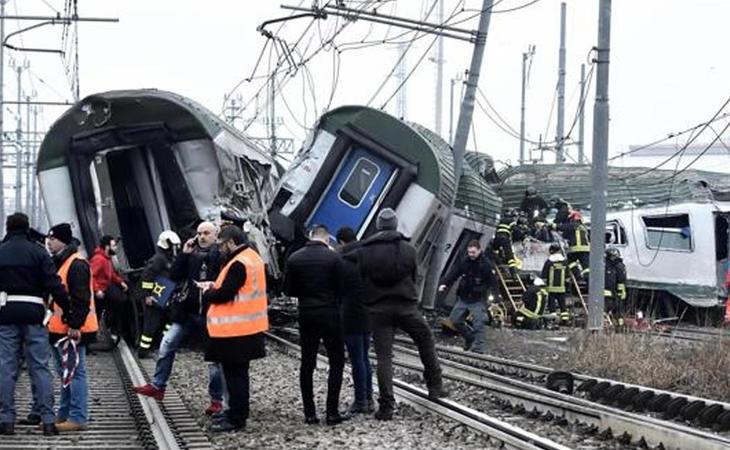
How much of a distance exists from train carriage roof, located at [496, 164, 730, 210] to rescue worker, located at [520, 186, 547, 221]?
0.51 metres

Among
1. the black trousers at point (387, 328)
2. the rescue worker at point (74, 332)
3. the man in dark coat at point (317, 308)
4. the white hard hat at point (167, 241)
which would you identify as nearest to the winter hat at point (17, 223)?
the rescue worker at point (74, 332)

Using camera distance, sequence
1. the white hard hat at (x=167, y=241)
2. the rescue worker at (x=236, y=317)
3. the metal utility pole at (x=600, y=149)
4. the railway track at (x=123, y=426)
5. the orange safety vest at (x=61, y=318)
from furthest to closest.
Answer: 1. the metal utility pole at (x=600, y=149)
2. the white hard hat at (x=167, y=241)
3. the orange safety vest at (x=61, y=318)
4. the rescue worker at (x=236, y=317)
5. the railway track at (x=123, y=426)

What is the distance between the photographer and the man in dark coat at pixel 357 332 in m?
9.12

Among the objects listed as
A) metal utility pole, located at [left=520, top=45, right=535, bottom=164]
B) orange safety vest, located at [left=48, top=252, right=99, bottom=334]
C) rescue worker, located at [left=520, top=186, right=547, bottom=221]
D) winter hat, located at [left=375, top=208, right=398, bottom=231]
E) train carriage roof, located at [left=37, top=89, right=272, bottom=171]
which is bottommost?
orange safety vest, located at [left=48, top=252, right=99, bottom=334]

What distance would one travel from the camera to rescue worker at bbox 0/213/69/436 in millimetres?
8266

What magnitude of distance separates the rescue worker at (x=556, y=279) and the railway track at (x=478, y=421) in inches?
358

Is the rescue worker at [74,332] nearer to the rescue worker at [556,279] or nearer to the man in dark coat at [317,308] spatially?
the man in dark coat at [317,308]

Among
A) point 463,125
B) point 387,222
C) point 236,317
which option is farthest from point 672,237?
point 236,317

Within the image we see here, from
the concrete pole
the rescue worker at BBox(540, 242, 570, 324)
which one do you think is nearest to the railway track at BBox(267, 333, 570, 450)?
the concrete pole

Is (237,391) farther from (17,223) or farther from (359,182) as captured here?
(359,182)

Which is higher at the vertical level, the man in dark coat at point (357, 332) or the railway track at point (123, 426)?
the man in dark coat at point (357, 332)

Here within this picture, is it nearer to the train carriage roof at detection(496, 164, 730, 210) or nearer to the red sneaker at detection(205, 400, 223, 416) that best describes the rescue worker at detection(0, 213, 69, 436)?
the red sneaker at detection(205, 400, 223, 416)

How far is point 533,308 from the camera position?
790 inches

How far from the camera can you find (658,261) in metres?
23.3
